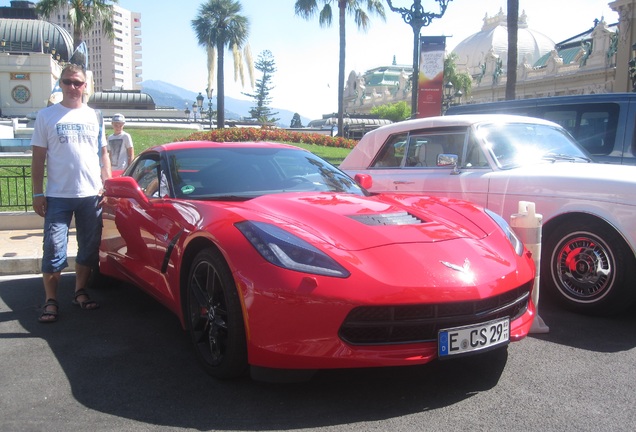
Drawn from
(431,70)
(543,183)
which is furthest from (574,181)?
(431,70)

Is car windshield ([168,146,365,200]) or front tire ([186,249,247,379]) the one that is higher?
car windshield ([168,146,365,200])

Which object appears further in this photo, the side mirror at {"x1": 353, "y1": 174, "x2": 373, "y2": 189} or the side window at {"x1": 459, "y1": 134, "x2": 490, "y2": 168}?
the side window at {"x1": 459, "y1": 134, "x2": 490, "y2": 168}

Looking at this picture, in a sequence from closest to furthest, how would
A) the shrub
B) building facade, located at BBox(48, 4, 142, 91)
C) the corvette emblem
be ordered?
the corvette emblem, the shrub, building facade, located at BBox(48, 4, 142, 91)

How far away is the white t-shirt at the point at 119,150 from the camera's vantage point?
8.41 metres

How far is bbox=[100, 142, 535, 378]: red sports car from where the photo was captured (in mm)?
2859

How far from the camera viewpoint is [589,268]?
4676 millimetres

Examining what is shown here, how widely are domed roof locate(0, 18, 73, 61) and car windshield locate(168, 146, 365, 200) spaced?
7595 centimetres

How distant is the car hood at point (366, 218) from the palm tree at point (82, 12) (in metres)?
29.8

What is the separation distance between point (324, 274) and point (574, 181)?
9.36 ft

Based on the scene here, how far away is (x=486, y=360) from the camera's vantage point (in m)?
3.52

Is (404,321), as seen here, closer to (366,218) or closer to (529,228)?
(366,218)

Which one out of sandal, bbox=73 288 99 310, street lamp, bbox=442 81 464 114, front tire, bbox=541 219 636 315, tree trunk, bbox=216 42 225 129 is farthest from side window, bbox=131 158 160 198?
tree trunk, bbox=216 42 225 129

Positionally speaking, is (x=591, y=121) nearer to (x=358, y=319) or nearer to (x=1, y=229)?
(x=358, y=319)

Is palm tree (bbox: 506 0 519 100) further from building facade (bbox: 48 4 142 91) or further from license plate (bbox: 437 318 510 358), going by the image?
building facade (bbox: 48 4 142 91)
